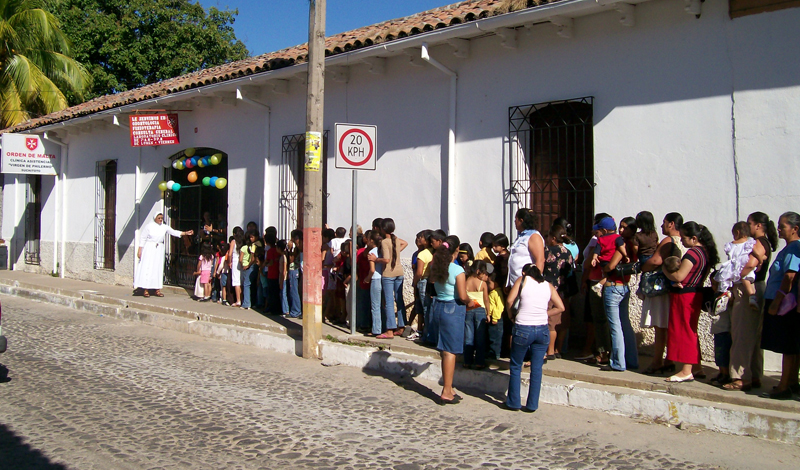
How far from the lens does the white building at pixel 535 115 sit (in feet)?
22.3

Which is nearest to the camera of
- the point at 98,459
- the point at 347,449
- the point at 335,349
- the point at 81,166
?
the point at 98,459

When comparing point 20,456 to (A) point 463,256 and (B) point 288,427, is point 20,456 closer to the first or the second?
(B) point 288,427

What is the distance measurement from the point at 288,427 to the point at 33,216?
60.3 ft

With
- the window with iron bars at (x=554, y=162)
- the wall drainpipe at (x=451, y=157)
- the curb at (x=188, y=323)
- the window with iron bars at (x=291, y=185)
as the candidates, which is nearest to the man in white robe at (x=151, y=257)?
the curb at (x=188, y=323)

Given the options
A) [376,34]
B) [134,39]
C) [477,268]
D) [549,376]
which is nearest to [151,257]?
[376,34]

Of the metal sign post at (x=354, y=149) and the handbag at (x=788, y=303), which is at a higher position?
the metal sign post at (x=354, y=149)

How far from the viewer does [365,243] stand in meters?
9.52

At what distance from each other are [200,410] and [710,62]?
20.5ft

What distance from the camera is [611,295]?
6.61 metres

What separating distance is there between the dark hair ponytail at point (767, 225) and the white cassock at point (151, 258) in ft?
35.3

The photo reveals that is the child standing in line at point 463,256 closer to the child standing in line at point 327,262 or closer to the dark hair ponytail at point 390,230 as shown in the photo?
the dark hair ponytail at point 390,230

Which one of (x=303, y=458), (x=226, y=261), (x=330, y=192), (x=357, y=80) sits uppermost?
(x=357, y=80)

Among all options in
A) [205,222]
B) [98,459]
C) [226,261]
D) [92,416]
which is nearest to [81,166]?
[205,222]

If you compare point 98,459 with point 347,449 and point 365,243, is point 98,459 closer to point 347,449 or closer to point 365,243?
point 347,449
